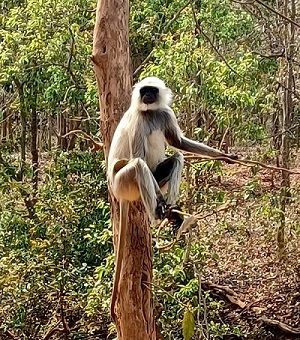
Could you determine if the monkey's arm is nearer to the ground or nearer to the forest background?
the forest background

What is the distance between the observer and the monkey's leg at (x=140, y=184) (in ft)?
12.9

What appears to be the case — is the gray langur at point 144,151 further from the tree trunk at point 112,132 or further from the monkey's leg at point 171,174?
the tree trunk at point 112,132

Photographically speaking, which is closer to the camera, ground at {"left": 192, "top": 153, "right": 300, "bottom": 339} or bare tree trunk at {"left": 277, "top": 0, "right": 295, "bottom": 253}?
ground at {"left": 192, "top": 153, "right": 300, "bottom": 339}

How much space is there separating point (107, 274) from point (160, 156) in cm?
214

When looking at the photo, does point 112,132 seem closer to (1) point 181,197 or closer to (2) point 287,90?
(1) point 181,197

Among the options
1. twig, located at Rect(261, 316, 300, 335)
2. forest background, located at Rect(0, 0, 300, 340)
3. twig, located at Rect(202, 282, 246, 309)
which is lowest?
twig, located at Rect(261, 316, 300, 335)

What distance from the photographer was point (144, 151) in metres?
4.25

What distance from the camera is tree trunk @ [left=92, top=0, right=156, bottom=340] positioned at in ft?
15.5

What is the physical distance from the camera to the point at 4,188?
7.38 meters

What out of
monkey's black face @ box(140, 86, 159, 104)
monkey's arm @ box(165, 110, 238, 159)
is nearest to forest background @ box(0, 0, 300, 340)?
monkey's arm @ box(165, 110, 238, 159)

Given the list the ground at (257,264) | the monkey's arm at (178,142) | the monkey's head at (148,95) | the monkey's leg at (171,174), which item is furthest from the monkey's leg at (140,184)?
the ground at (257,264)

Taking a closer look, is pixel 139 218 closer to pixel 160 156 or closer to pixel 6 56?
pixel 160 156

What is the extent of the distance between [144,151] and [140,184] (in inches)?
14.7

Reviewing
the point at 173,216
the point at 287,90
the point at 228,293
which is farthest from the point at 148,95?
the point at 228,293
